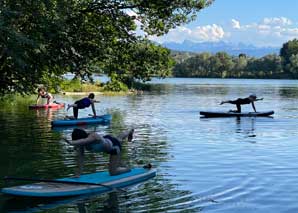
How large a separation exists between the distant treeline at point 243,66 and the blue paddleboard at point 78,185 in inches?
6369

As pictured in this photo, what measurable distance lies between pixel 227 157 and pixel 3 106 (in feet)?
98.6

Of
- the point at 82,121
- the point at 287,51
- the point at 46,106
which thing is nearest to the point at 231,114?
the point at 82,121

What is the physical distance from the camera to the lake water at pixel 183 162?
12680 mm

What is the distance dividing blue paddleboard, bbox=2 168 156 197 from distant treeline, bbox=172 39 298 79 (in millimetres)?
161783

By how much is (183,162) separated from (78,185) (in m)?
5.93

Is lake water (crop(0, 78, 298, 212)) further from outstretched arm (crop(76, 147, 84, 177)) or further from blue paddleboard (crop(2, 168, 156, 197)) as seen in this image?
outstretched arm (crop(76, 147, 84, 177))

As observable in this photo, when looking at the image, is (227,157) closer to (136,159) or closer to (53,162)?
(136,159)

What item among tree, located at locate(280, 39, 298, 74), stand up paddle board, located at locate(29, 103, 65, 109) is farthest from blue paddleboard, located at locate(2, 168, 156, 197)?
tree, located at locate(280, 39, 298, 74)

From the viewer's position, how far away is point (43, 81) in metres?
23.3

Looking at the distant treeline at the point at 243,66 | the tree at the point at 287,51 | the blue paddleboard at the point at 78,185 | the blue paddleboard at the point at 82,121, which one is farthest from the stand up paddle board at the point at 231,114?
the tree at the point at 287,51

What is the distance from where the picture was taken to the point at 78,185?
1334 cm

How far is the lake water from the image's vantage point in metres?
12.7

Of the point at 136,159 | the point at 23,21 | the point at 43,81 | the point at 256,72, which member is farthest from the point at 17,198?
the point at 256,72

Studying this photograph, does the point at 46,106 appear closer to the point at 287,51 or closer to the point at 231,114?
the point at 231,114
